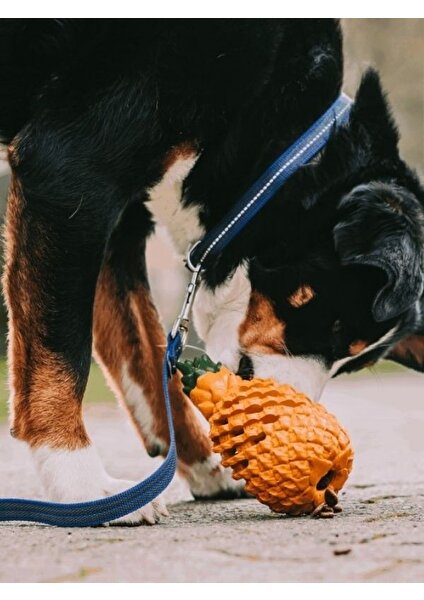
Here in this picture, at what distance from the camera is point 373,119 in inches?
91.7

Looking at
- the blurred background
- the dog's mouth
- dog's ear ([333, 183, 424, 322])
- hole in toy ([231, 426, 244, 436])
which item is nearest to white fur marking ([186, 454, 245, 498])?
the dog's mouth

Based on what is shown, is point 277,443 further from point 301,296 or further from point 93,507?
point 301,296

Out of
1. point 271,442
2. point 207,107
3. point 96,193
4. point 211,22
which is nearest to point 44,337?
point 96,193

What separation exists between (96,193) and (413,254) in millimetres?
787

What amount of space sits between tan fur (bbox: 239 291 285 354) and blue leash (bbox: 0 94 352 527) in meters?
0.19

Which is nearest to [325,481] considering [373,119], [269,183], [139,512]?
[139,512]

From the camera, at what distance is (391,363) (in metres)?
2.65

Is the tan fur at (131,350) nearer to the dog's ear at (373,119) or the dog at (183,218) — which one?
the dog at (183,218)

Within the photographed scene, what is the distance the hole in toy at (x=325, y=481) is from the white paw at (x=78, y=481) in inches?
14.1

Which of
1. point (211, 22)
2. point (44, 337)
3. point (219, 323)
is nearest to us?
point (44, 337)

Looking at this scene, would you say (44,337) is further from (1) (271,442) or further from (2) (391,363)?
(2) (391,363)

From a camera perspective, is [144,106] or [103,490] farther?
[144,106]

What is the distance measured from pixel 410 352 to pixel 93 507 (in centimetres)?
122

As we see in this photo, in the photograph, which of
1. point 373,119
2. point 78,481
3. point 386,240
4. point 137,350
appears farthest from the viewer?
point 137,350
